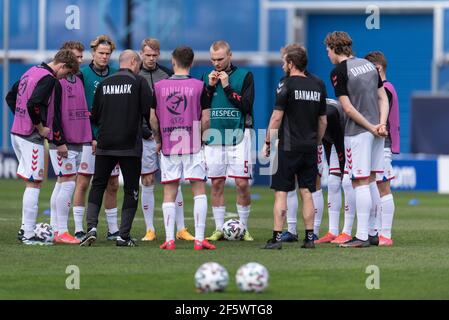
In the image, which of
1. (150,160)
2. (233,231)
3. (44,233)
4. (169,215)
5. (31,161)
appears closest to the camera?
(169,215)

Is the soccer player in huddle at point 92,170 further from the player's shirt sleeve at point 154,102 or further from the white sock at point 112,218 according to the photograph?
the player's shirt sleeve at point 154,102

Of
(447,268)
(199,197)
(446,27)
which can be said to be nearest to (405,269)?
(447,268)

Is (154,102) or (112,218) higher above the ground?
(154,102)

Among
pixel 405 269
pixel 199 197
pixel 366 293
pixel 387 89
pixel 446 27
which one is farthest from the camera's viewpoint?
pixel 446 27

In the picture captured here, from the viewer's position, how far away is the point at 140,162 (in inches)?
573

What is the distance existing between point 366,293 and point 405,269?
172 centimetres

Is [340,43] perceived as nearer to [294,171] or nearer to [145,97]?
[294,171]

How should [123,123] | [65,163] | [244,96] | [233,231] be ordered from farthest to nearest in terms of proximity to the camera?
1. [233,231]
2. [244,96]
3. [65,163]
4. [123,123]

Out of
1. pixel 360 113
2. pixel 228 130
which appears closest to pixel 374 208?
pixel 360 113

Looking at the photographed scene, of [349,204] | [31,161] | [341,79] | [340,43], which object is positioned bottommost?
[349,204]

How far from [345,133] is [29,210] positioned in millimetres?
3887

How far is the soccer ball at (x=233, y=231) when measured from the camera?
15.6 meters

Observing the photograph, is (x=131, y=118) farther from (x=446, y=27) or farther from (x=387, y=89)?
(x=446, y=27)

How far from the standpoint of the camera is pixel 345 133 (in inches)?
574
